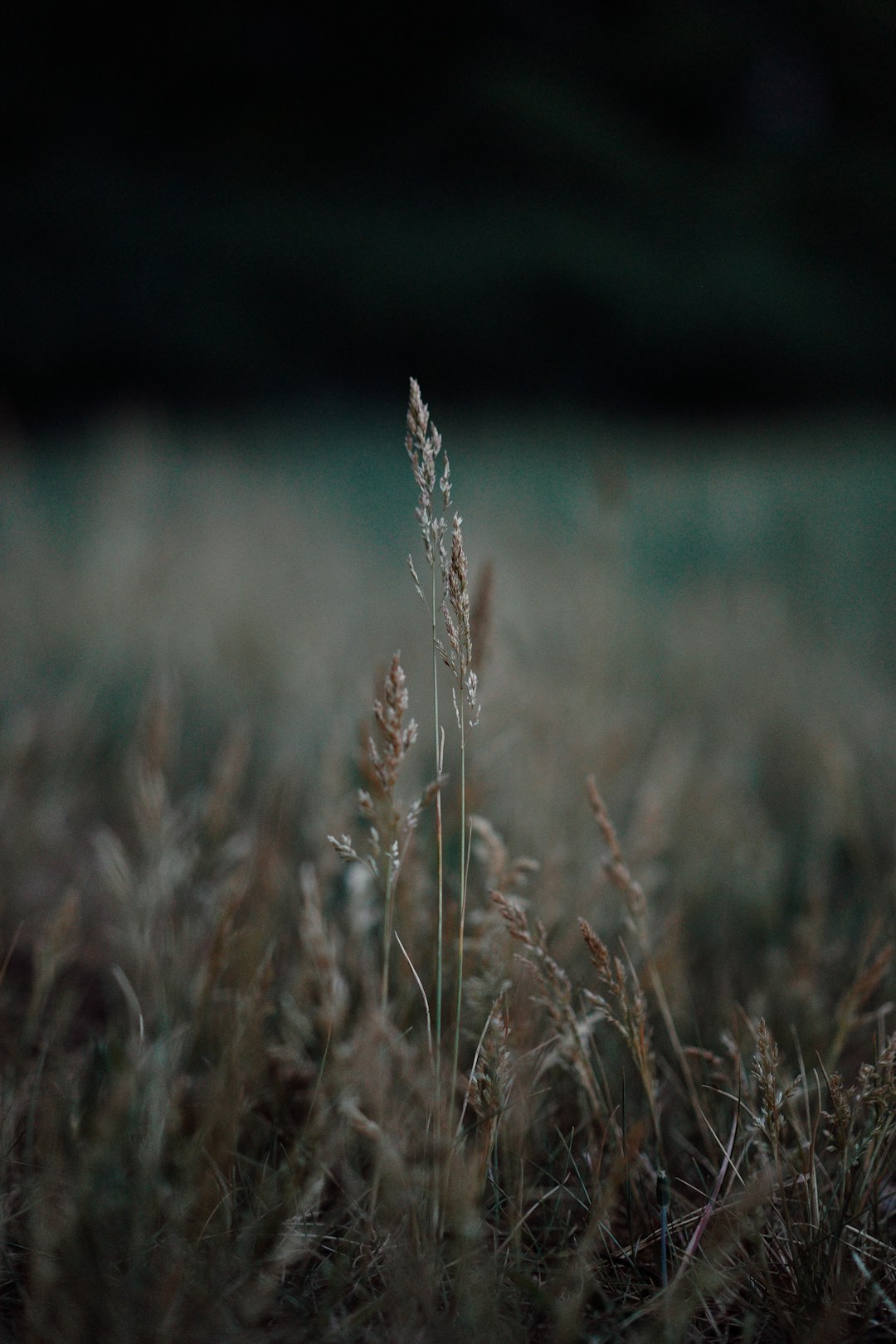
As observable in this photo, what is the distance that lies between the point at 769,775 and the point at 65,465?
4.93 m

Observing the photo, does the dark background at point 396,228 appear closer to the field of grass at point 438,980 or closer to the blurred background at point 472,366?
the blurred background at point 472,366

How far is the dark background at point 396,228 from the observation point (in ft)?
18.0

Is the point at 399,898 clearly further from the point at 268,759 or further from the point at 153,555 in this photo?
the point at 153,555

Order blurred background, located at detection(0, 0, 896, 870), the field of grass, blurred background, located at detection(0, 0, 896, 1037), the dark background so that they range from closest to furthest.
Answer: the field of grass → blurred background, located at detection(0, 0, 896, 1037) → blurred background, located at detection(0, 0, 896, 870) → the dark background

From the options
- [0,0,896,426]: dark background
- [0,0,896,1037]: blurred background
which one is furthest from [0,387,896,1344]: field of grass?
[0,0,896,426]: dark background

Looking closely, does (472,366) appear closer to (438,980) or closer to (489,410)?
(489,410)

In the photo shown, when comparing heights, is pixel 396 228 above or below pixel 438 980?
above

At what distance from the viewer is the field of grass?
61 centimetres

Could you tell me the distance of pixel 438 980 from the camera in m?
0.66

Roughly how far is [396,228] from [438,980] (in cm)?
809

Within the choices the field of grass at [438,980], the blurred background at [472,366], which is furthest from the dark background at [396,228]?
the field of grass at [438,980]

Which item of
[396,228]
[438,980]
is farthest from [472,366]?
[438,980]

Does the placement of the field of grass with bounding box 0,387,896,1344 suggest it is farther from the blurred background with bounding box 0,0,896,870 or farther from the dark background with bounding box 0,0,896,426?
the dark background with bounding box 0,0,896,426

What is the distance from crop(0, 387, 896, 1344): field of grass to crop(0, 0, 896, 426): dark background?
4.53 m
